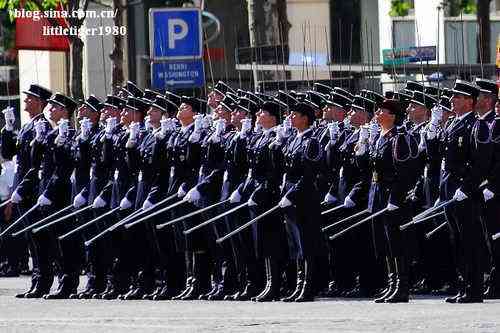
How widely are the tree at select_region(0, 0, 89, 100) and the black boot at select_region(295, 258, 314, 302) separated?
12.2 m

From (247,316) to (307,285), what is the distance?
5.77ft

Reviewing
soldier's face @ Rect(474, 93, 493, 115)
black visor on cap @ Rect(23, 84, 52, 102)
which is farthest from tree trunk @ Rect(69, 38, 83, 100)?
soldier's face @ Rect(474, 93, 493, 115)

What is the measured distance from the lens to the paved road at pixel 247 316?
1667cm

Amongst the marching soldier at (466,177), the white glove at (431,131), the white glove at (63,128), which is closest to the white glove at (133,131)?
the white glove at (63,128)

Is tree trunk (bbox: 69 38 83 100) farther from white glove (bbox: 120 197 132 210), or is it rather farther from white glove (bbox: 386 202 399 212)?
white glove (bbox: 386 202 399 212)

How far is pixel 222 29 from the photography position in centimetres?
4250

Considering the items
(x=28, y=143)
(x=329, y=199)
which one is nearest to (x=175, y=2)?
(x=28, y=143)

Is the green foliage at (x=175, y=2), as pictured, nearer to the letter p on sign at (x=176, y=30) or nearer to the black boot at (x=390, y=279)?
the letter p on sign at (x=176, y=30)

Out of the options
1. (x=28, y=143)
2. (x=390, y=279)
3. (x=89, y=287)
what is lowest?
(x=89, y=287)

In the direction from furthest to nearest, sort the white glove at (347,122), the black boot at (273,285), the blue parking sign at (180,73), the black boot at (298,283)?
the blue parking sign at (180,73) < the white glove at (347,122) < the black boot at (273,285) < the black boot at (298,283)

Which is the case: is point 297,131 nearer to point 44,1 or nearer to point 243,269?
point 243,269

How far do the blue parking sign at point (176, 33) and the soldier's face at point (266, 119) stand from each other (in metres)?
7.37

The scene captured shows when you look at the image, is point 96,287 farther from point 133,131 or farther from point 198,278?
point 133,131

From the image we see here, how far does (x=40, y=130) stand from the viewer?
853 inches
